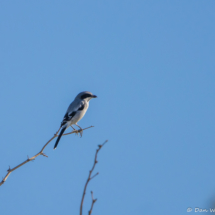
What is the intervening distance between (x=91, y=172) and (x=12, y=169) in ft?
2.91

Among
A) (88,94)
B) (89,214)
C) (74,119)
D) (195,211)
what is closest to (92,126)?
(195,211)

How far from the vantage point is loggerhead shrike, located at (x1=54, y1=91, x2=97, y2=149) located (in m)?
7.79

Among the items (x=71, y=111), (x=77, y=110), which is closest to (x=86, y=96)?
(x=77, y=110)

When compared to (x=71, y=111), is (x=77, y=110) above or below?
above

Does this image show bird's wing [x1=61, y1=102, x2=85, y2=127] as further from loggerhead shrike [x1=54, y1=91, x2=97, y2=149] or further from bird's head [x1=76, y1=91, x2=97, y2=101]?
bird's head [x1=76, y1=91, x2=97, y2=101]

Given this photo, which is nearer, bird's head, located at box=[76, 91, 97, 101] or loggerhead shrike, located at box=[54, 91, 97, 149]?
loggerhead shrike, located at box=[54, 91, 97, 149]

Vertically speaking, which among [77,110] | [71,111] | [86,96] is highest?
[86,96]

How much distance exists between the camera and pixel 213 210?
10.1 feet

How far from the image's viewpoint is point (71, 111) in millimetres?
8188

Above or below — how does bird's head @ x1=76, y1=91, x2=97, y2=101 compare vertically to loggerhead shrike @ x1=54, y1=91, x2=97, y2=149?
above

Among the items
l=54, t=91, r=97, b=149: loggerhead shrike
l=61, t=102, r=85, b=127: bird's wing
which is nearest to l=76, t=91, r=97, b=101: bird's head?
l=54, t=91, r=97, b=149: loggerhead shrike

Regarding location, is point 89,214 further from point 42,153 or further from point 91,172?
point 42,153

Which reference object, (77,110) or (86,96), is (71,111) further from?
(86,96)

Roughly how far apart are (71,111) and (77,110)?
155 millimetres
